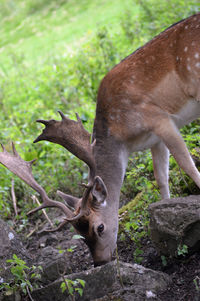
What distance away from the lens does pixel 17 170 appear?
4.90 m

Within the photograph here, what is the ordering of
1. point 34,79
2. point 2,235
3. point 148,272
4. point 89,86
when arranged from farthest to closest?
point 34,79 → point 89,86 → point 2,235 → point 148,272

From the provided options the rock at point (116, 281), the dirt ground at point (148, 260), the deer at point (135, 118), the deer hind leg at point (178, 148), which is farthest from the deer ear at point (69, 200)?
the deer hind leg at point (178, 148)

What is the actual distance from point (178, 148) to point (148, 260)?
3.87 ft

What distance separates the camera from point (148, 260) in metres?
4.68

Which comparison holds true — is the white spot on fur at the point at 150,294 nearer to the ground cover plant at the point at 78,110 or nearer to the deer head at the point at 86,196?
the ground cover plant at the point at 78,110

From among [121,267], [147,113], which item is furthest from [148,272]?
[147,113]

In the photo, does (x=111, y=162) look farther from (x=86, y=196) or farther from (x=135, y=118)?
(x=86, y=196)

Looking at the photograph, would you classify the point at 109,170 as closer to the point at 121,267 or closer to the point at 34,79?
the point at 121,267

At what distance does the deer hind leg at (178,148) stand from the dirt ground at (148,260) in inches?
32.8

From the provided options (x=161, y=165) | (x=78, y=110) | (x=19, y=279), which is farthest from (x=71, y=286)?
(x=78, y=110)

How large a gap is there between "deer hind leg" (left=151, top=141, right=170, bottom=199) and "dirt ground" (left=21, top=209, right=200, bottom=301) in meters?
0.73

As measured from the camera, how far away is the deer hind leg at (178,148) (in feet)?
16.4

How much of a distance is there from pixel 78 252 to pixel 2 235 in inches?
38.8

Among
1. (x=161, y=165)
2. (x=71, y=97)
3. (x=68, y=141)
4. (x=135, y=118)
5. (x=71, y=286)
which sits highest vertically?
(x=71, y=97)
